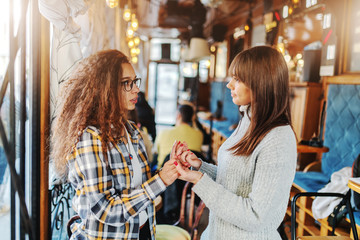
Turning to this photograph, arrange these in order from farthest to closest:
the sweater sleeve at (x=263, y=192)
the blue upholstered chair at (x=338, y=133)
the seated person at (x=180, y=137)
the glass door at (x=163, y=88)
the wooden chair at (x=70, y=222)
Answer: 1. the glass door at (x=163, y=88)
2. the seated person at (x=180, y=137)
3. the blue upholstered chair at (x=338, y=133)
4. the wooden chair at (x=70, y=222)
5. the sweater sleeve at (x=263, y=192)

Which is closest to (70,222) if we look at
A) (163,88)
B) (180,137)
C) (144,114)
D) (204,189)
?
(204,189)

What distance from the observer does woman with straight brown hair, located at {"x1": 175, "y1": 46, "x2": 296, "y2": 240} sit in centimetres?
118

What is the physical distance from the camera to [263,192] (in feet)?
3.82

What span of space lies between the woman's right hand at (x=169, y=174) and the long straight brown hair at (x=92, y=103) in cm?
26

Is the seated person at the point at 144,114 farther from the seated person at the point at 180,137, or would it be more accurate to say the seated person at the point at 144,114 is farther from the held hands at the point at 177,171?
the held hands at the point at 177,171

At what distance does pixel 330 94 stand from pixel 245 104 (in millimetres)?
2755

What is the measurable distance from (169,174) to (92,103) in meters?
0.46

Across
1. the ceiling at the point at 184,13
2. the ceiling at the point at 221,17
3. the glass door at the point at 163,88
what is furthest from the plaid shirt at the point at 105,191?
the glass door at the point at 163,88

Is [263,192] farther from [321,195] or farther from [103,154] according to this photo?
[321,195]

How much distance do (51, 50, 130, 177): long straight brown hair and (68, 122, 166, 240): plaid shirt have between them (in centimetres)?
5

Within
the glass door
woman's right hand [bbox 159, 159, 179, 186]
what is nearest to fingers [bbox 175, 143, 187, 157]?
woman's right hand [bbox 159, 159, 179, 186]

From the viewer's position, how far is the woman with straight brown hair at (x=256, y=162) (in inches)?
46.5

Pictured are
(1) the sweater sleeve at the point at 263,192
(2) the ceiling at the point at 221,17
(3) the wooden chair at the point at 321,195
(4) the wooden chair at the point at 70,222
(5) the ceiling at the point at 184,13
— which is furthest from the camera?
(5) the ceiling at the point at 184,13

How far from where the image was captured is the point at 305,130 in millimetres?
4359
